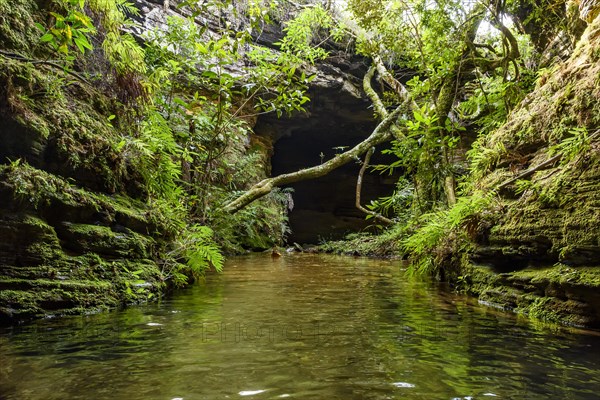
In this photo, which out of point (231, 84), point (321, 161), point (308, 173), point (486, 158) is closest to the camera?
point (486, 158)

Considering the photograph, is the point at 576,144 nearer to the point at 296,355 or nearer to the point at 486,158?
the point at 486,158

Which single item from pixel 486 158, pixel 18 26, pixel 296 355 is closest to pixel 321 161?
pixel 486 158

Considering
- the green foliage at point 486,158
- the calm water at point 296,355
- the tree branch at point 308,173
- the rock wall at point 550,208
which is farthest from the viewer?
the tree branch at point 308,173

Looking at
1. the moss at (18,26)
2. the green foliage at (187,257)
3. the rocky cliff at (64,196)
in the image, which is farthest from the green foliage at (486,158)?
the moss at (18,26)

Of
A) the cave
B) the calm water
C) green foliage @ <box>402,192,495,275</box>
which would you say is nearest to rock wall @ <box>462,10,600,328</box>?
green foliage @ <box>402,192,495,275</box>

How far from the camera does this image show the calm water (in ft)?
5.82

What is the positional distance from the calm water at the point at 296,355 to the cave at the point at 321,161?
1490 cm

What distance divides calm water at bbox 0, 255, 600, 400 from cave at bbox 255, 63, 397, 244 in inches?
587

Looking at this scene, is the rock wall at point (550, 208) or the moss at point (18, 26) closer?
the rock wall at point (550, 208)

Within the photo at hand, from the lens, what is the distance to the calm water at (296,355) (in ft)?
5.82

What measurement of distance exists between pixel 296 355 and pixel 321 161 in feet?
65.4

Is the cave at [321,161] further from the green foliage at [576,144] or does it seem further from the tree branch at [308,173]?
the green foliage at [576,144]

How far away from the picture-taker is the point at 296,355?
2.25 m

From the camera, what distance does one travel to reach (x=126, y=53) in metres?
4.78
